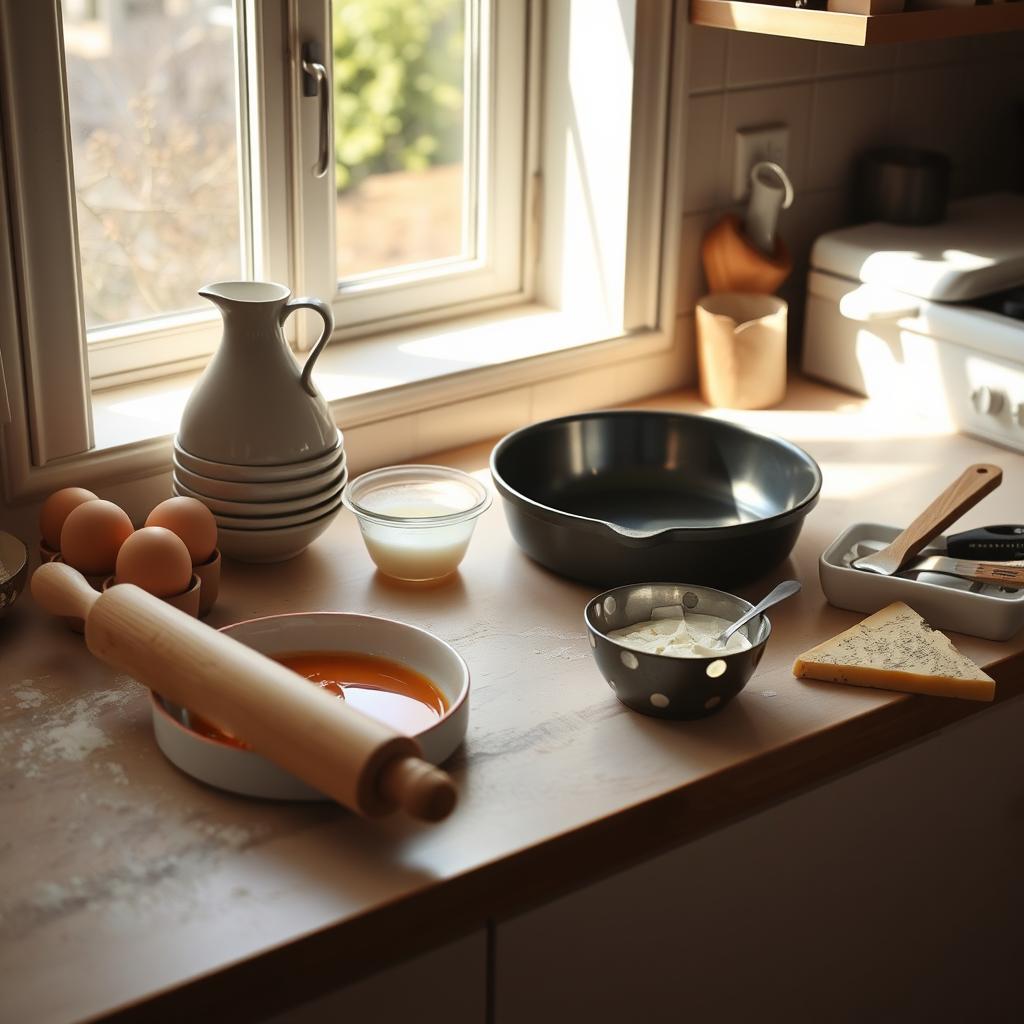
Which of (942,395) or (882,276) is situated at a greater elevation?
(882,276)

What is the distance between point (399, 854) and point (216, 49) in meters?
0.98

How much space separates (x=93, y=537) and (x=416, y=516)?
0.32 meters

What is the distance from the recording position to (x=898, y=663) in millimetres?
1179

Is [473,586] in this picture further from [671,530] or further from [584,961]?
[584,961]

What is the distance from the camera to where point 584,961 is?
1057mm

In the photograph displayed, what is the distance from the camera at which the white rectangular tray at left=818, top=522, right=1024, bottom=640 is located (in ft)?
4.05

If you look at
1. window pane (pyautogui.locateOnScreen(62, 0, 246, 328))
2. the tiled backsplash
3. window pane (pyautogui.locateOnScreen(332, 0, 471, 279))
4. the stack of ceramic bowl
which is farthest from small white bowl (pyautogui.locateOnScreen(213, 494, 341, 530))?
window pane (pyautogui.locateOnScreen(332, 0, 471, 279))

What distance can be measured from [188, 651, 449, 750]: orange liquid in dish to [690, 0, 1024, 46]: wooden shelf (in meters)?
0.84

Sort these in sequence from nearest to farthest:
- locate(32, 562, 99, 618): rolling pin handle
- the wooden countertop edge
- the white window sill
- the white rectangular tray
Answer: the wooden countertop edge
locate(32, 562, 99, 618): rolling pin handle
the white rectangular tray
the white window sill

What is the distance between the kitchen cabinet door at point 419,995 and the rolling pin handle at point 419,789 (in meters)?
0.12

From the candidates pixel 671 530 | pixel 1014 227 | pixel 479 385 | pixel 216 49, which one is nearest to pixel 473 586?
pixel 671 530

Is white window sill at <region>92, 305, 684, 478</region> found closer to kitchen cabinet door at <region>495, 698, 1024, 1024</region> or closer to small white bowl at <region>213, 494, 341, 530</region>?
small white bowl at <region>213, 494, 341, 530</region>

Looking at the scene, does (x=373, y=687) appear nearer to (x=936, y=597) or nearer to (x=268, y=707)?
(x=268, y=707)

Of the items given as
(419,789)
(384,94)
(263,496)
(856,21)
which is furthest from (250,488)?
(384,94)
